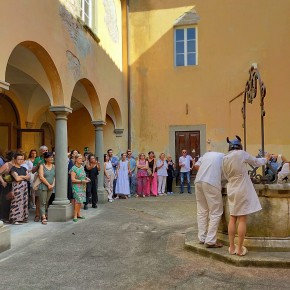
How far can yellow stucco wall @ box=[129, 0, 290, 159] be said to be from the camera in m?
13.8

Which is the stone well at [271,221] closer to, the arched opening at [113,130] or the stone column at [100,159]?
the stone column at [100,159]

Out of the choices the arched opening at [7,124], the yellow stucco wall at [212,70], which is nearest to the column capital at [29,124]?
the arched opening at [7,124]

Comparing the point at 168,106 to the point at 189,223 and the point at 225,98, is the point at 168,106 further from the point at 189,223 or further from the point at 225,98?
the point at 189,223

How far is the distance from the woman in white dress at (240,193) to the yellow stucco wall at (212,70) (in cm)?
930

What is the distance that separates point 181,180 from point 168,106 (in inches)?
117

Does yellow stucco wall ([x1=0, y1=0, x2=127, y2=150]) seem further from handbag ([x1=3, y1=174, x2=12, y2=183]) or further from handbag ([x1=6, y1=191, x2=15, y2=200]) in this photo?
handbag ([x1=6, y1=191, x2=15, y2=200])

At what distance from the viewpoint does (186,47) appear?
1479 centimetres

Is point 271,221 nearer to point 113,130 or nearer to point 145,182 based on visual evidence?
point 145,182

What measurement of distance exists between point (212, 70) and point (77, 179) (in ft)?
27.0

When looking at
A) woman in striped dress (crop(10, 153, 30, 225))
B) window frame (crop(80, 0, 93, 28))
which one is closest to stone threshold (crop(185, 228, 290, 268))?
woman in striped dress (crop(10, 153, 30, 225))

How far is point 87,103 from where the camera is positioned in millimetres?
11820

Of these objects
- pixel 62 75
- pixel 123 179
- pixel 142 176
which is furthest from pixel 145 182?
pixel 62 75

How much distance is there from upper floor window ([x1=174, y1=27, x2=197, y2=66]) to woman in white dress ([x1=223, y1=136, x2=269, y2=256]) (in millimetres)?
10343

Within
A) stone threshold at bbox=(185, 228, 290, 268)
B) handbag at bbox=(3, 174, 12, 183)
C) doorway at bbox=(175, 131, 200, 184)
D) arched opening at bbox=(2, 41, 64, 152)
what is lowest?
stone threshold at bbox=(185, 228, 290, 268)
